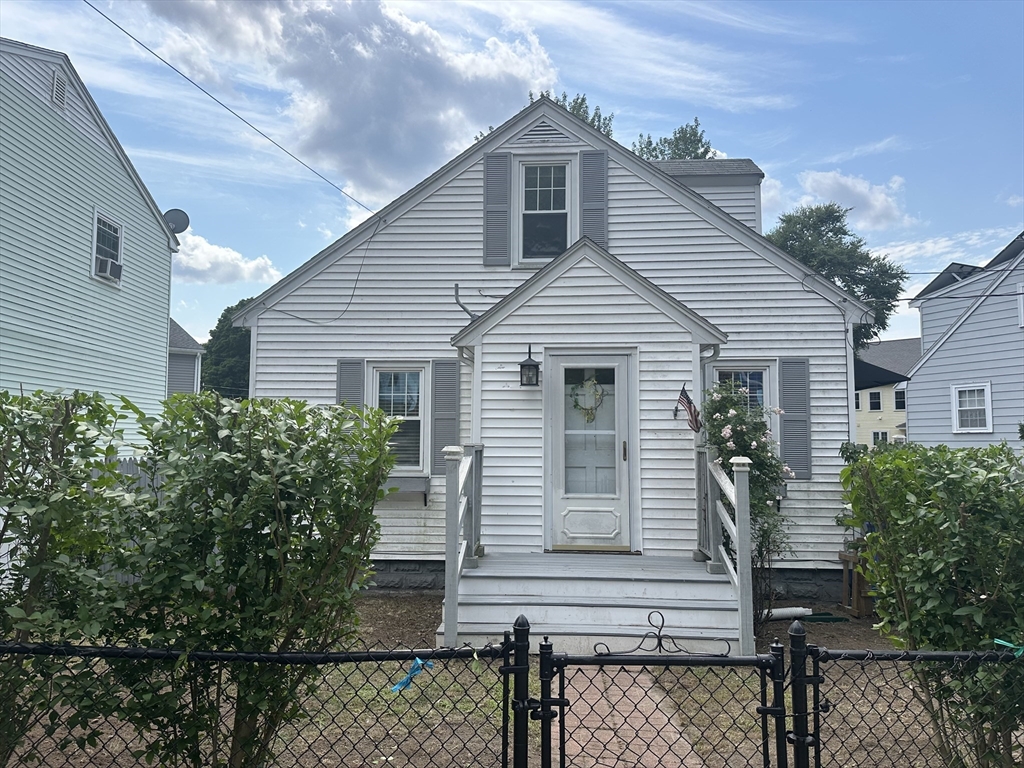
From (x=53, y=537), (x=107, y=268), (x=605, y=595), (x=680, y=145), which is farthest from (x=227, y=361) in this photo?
(x=53, y=537)

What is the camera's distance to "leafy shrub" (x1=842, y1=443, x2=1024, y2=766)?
2.47m

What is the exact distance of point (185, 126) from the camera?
9.55 m

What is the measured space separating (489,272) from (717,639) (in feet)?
17.5

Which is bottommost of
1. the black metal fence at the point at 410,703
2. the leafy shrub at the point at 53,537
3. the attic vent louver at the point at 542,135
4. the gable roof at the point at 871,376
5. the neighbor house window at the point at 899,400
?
the black metal fence at the point at 410,703

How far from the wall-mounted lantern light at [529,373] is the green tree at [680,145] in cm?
3026

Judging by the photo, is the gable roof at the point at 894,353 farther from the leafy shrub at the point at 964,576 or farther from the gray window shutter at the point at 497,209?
the leafy shrub at the point at 964,576

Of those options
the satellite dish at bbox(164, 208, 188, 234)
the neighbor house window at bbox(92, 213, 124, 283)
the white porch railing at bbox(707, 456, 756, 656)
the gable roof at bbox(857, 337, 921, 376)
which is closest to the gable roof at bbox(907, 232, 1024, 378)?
the white porch railing at bbox(707, 456, 756, 656)

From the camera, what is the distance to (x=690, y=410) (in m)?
6.39

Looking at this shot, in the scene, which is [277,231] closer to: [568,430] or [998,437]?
[568,430]

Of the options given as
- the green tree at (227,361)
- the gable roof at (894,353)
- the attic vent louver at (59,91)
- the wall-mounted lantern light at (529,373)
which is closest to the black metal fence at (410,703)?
the wall-mounted lantern light at (529,373)

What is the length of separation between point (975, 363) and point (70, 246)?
1953cm

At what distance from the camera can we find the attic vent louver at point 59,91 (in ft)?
37.8

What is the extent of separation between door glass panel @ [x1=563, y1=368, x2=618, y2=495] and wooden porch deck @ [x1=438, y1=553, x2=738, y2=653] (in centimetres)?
112

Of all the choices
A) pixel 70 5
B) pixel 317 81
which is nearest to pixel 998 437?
pixel 317 81
